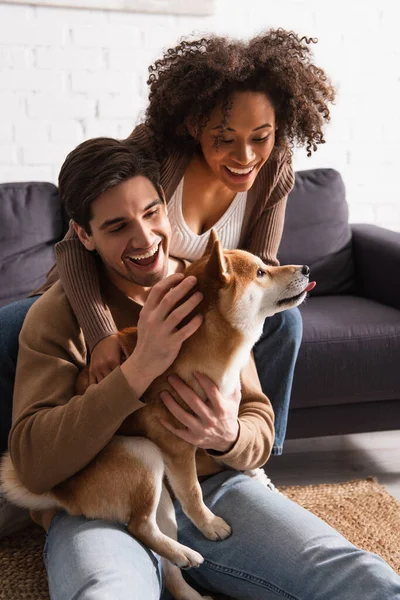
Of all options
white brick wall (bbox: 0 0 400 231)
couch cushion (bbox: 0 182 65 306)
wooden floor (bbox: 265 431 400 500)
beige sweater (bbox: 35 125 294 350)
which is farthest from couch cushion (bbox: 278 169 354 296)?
beige sweater (bbox: 35 125 294 350)

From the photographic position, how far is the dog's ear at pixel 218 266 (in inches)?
48.7

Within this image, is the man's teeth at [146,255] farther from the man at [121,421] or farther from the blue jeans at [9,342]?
the blue jeans at [9,342]

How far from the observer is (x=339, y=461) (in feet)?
8.79

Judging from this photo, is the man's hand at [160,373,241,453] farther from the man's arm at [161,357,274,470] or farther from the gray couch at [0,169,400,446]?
the gray couch at [0,169,400,446]

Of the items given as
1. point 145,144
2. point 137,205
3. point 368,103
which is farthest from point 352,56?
point 137,205

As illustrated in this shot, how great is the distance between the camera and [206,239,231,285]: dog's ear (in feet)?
4.06

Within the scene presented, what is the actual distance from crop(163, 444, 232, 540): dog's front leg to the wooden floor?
1.12m

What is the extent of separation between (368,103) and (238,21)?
0.77 m

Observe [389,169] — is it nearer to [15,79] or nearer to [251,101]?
[15,79]

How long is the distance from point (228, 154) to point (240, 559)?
850 millimetres

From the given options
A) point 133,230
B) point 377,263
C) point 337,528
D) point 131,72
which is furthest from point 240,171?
point 131,72

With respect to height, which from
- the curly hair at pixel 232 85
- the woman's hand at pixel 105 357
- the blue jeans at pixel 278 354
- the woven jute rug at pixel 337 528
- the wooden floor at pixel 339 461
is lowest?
the wooden floor at pixel 339 461

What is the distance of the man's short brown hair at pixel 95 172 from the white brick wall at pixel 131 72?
1831 millimetres

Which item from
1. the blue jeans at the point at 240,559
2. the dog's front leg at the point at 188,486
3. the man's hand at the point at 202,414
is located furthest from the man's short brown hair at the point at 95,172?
the blue jeans at the point at 240,559
